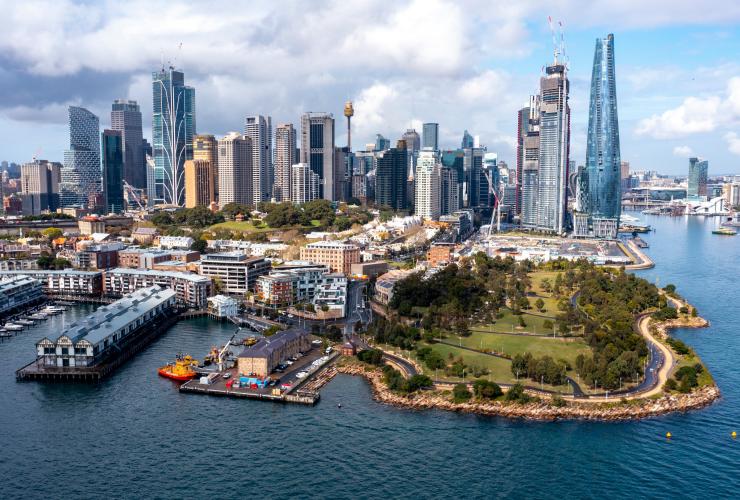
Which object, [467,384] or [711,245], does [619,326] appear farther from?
[711,245]

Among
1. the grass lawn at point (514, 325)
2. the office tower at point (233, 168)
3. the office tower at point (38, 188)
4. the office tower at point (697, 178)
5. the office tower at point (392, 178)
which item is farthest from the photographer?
the office tower at point (697, 178)

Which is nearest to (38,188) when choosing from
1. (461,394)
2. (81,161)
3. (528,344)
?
(81,161)

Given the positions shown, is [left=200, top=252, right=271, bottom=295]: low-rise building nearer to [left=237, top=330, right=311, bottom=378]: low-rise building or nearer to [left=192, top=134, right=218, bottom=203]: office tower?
[left=237, top=330, right=311, bottom=378]: low-rise building

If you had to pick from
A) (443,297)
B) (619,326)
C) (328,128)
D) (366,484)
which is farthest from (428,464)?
(328,128)

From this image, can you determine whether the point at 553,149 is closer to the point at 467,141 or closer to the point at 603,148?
the point at 603,148

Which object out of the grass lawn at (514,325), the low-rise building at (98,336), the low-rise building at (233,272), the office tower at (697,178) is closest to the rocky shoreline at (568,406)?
the grass lawn at (514,325)

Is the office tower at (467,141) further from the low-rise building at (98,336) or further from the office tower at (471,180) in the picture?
the low-rise building at (98,336)
